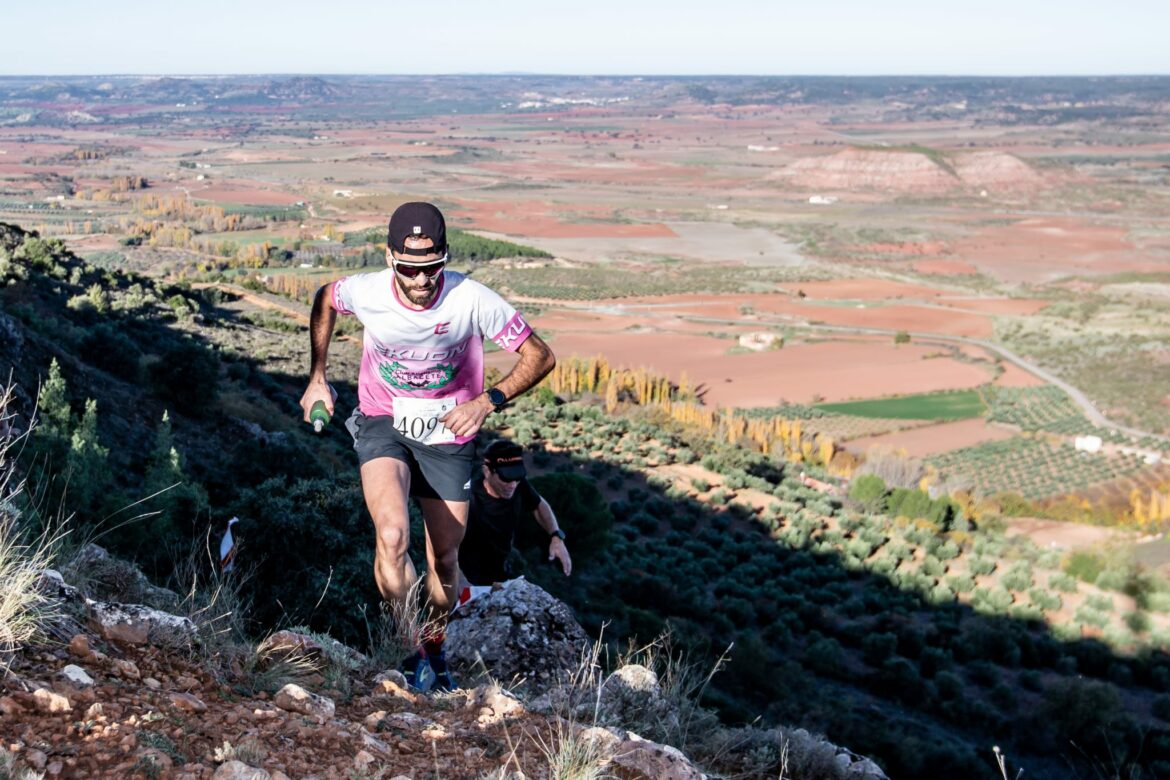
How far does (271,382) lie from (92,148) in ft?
490

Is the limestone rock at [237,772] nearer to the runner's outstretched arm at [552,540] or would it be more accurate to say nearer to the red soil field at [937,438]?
the runner's outstretched arm at [552,540]

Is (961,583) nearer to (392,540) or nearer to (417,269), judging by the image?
(392,540)

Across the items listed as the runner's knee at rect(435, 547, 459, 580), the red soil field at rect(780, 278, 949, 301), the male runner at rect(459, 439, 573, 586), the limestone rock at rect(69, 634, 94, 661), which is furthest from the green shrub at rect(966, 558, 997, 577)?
the red soil field at rect(780, 278, 949, 301)

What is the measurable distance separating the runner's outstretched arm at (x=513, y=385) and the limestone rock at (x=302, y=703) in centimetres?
118

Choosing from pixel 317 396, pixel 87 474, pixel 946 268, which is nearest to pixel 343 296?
pixel 317 396

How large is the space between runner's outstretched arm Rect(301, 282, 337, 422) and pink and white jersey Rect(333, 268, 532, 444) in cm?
9

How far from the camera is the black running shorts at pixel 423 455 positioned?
4.04m

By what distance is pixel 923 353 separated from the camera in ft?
170

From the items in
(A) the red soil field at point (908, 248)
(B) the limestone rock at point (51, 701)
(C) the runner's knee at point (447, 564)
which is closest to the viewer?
(B) the limestone rock at point (51, 701)

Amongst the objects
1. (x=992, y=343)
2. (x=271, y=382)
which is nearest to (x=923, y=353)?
(x=992, y=343)

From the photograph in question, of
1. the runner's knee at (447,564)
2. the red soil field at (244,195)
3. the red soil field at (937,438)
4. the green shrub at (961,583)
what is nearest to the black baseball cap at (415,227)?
the runner's knee at (447,564)

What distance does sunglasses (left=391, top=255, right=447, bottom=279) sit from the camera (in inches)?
147

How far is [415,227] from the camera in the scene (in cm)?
367

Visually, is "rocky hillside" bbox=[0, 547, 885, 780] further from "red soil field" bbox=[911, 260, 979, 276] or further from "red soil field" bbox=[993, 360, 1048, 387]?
"red soil field" bbox=[911, 260, 979, 276]
